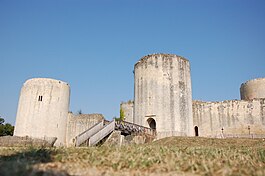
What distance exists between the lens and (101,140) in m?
15.6

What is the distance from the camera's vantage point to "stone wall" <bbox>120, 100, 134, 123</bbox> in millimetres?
28828

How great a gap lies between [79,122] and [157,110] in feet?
26.1

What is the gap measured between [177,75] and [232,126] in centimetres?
707

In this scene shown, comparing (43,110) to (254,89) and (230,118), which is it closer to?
(230,118)

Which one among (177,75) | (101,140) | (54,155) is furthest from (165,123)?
(54,155)

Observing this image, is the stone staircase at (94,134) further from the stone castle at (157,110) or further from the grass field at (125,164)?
the stone castle at (157,110)

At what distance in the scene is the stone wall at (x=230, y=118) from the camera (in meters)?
24.6

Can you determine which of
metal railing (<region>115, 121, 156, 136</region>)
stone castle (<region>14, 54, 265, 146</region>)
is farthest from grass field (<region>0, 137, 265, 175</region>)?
stone castle (<region>14, 54, 265, 146</region>)

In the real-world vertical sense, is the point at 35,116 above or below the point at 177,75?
below

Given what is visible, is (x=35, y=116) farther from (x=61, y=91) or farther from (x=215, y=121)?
(x=215, y=121)

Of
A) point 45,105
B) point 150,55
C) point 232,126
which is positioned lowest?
point 232,126

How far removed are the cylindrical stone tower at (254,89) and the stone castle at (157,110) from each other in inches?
240

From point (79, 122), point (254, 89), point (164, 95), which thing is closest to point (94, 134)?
point (164, 95)

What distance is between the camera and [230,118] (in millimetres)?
25500
